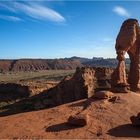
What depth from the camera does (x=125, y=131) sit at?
15625 mm

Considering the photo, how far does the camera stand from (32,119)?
18.1 m

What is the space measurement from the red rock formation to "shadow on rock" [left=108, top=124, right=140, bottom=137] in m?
6.62

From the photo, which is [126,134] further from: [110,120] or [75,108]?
[75,108]

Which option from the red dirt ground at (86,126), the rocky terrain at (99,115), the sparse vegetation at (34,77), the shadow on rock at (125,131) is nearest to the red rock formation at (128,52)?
the rocky terrain at (99,115)

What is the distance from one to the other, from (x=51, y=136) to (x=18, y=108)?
27.5 metres

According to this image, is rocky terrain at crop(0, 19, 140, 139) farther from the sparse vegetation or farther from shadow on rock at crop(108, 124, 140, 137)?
the sparse vegetation

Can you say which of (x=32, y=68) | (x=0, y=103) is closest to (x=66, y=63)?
(x=32, y=68)

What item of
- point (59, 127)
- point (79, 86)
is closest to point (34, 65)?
point (79, 86)

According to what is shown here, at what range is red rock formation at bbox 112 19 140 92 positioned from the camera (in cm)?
2422

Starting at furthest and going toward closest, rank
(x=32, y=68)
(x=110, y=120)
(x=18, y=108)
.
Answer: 1. (x=32, y=68)
2. (x=18, y=108)
3. (x=110, y=120)

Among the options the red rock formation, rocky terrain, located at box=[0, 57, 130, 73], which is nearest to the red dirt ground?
the red rock formation

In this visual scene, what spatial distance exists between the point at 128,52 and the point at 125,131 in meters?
12.8

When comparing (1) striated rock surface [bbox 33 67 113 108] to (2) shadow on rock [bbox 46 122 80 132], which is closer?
(2) shadow on rock [bbox 46 122 80 132]

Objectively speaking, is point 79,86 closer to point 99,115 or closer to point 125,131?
point 99,115
